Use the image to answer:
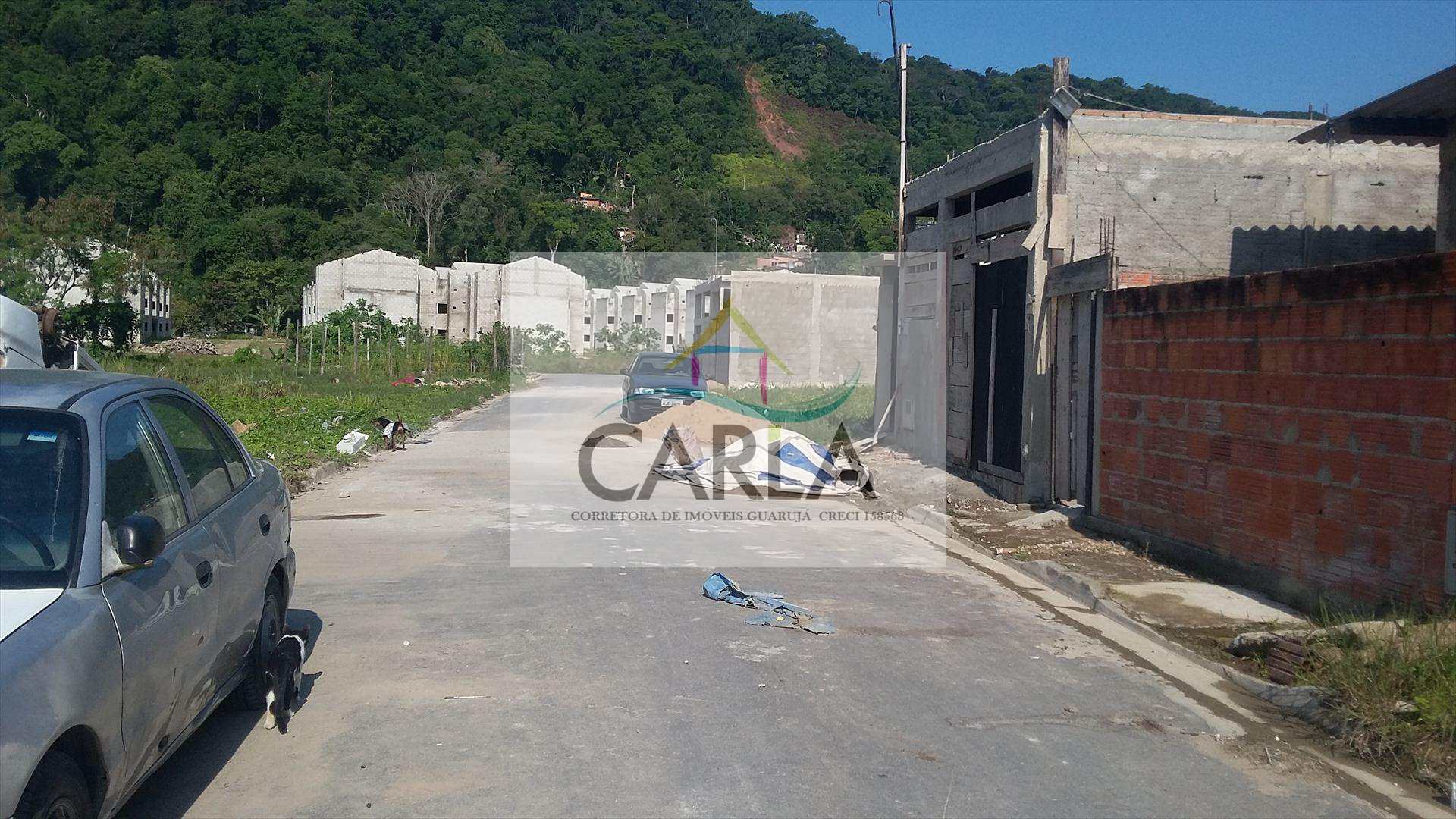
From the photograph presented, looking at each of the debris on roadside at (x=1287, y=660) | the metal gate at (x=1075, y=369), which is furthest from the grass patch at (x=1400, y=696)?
the metal gate at (x=1075, y=369)

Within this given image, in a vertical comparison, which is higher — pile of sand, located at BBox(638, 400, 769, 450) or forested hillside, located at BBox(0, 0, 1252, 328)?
forested hillside, located at BBox(0, 0, 1252, 328)

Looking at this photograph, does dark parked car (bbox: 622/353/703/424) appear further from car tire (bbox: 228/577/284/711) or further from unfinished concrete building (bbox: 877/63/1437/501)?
car tire (bbox: 228/577/284/711)

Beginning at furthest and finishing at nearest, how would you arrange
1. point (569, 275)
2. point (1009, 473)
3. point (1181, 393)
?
1. point (569, 275)
2. point (1009, 473)
3. point (1181, 393)

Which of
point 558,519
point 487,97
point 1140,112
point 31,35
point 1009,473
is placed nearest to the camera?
point 558,519

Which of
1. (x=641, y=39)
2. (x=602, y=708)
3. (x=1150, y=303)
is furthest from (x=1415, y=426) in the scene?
(x=641, y=39)

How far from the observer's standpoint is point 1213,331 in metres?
9.59

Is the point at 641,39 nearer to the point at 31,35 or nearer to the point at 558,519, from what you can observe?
the point at 31,35

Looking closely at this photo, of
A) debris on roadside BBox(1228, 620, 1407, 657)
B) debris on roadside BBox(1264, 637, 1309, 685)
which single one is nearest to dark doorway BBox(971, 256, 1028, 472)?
debris on roadside BBox(1228, 620, 1407, 657)

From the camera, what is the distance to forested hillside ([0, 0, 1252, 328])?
249ft

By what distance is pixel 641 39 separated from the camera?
415ft

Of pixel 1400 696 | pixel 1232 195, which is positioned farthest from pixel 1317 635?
pixel 1232 195

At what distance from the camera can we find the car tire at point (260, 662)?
5.48m

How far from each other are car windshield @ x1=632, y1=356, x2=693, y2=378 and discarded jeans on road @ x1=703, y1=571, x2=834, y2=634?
1626 cm

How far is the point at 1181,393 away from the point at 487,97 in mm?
102201
